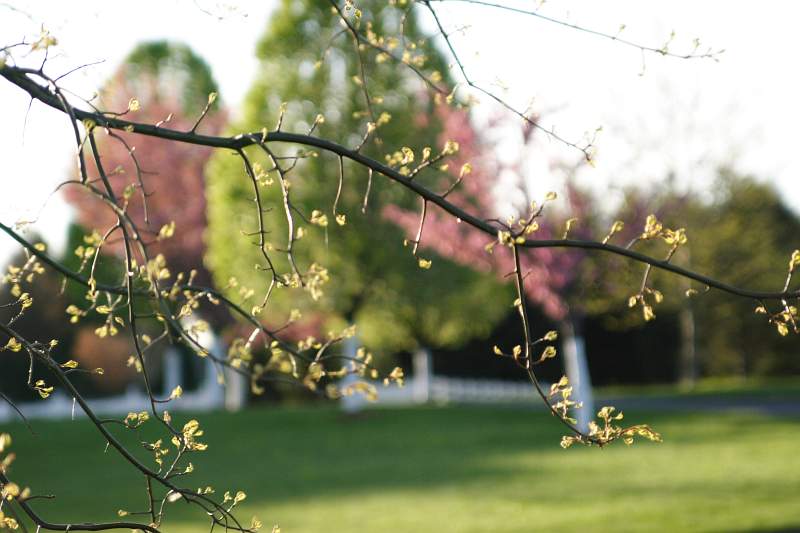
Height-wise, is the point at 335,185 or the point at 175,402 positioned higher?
the point at 335,185

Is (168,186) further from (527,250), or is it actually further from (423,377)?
(527,250)

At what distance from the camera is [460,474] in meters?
12.4

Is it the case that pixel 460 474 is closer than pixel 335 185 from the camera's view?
Yes

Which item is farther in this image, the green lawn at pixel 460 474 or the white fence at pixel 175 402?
the white fence at pixel 175 402

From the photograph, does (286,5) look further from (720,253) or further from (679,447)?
(720,253)

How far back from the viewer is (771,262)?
26.8 metres

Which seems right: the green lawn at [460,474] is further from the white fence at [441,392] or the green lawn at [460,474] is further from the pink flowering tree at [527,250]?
the white fence at [441,392]

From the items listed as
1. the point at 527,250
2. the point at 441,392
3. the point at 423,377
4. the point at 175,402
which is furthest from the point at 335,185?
the point at 175,402

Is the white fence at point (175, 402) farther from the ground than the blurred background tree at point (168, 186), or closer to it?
closer to it

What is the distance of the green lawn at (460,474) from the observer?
29.9 feet

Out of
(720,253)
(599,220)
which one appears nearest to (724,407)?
(599,220)

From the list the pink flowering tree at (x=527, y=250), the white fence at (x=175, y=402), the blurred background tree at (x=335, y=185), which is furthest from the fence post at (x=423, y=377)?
the pink flowering tree at (x=527, y=250)

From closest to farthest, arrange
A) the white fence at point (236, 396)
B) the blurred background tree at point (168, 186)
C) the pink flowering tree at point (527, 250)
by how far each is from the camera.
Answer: the pink flowering tree at point (527, 250) → the blurred background tree at point (168, 186) → the white fence at point (236, 396)

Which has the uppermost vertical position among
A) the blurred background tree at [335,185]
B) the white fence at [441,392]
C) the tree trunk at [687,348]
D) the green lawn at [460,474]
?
the blurred background tree at [335,185]
